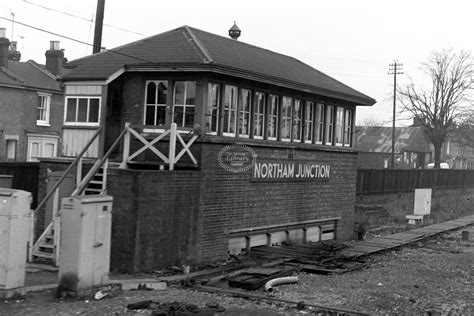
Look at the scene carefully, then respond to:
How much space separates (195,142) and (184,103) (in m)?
0.98

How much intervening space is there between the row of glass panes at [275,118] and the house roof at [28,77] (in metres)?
22.9

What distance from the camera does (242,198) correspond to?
1423cm

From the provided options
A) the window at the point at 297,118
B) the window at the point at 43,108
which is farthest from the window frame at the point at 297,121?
the window at the point at 43,108

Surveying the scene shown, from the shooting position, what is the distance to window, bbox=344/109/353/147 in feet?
62.0

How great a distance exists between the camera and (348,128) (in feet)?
62.5

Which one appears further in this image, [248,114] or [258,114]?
[258,114]

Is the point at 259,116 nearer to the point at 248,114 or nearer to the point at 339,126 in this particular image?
the point at 248,114

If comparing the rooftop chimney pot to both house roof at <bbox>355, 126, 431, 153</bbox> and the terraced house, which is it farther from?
house roof at <bbox>355, 126, 431, 153</bbox>

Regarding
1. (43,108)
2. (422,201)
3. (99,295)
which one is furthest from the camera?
(43,108)

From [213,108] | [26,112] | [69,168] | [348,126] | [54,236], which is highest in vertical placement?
[26,112]

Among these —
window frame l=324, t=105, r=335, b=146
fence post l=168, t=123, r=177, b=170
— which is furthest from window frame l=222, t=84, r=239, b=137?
window frame l=324, t=105, r=335, b=146

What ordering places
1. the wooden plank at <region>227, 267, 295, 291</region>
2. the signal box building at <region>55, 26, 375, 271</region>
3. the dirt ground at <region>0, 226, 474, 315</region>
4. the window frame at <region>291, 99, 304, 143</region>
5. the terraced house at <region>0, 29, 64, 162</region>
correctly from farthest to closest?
the terraced house at <region>0, 29, 64, 162</region>, the window frame at <region>291, 99, 304, 143</region>, the signal box building at <region>55, 26, 375, 271</region>, the wooden plank at <region>227, 267, 295, 291</region>, the dirt ground at <region>0, 226, 474, 315</region>

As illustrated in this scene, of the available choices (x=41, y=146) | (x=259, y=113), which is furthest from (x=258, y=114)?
(x=41, y=146)

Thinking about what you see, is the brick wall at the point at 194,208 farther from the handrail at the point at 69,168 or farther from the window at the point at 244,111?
the handrail at the point at 69,168
